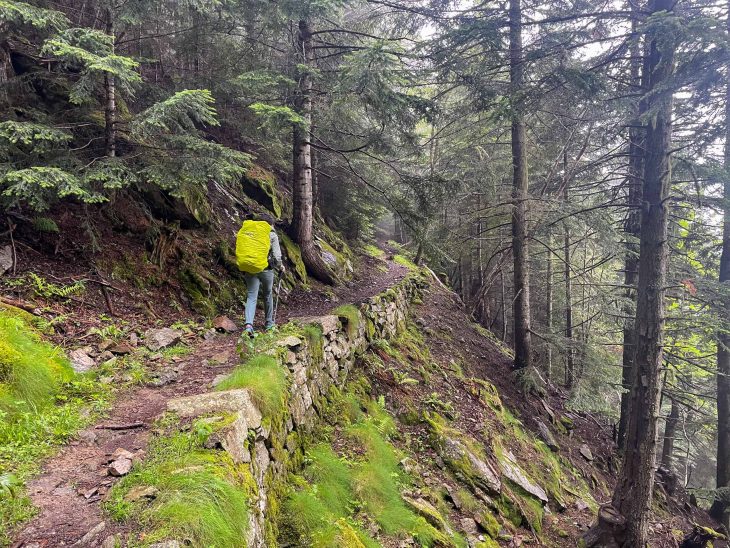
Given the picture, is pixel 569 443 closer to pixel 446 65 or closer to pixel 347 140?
pixel 446 65

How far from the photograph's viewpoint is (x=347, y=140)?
12.9 metres

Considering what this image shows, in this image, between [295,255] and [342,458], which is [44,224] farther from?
[342,458]

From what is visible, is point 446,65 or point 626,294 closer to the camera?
point 446,65

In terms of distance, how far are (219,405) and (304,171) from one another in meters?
6.47

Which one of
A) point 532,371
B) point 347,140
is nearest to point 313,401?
point 532,371

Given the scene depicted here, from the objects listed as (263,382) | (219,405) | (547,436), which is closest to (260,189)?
(263,382)

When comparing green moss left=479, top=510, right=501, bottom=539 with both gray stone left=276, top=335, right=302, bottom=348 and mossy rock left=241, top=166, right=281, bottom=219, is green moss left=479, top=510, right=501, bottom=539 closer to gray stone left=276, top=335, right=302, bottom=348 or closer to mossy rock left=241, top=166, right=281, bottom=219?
gray stone left=276, top=335, right=302, bottom=348

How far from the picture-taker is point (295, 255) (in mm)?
9266

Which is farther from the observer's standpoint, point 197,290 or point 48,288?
point 197,290

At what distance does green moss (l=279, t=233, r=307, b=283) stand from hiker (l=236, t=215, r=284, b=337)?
2.80 metres

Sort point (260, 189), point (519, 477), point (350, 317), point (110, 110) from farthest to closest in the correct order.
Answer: point (260, 189), point (350, 317), point (519, 477), point (110, 110)

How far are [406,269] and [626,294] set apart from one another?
771cm

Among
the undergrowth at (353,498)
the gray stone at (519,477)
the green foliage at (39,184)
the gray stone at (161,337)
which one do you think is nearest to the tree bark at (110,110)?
the green foliage at (39,184)

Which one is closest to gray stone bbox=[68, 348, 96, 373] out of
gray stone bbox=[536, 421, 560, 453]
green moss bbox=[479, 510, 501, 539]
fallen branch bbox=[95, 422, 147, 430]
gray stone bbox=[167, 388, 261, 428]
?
fallen branch bbox=[95, 422, 147, 430]
